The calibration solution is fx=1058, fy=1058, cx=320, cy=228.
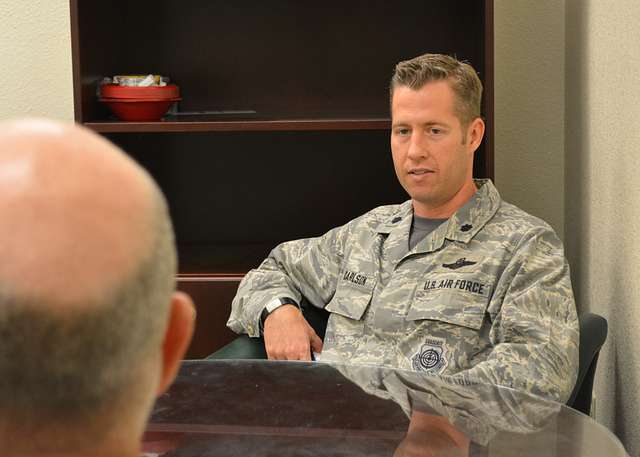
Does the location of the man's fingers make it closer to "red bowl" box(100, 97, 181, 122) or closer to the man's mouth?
the man's mouth

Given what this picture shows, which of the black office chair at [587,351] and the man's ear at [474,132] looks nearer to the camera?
the black office chair at [587,351]

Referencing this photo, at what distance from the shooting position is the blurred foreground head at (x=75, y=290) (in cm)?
54

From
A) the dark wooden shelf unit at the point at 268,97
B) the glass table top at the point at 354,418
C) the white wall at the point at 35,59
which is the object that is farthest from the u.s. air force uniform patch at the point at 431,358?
the white wall at the point at 35,59

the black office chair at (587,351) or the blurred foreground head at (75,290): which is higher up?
the blurred foreground head at (75,290)

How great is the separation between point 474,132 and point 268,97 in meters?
1.02

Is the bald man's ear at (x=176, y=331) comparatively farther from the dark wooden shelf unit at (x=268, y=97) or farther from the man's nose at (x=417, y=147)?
the dark wooden shelf unit at (x=268, y=97)

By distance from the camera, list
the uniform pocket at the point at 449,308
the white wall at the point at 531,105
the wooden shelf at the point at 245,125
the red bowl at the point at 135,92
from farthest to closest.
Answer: the white wall at the point at 531,105 < the red bowl at the point at 135,92 < the wooden shelf at the point at 245,125 < the uniform pocket at the point at 449,308

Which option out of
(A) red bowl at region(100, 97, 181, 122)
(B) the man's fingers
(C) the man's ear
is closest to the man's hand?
(B) the man's fingers

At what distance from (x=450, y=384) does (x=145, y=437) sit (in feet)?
1.93

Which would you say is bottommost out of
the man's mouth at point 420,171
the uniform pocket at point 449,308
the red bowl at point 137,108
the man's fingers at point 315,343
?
the man's fingers at point 315,343

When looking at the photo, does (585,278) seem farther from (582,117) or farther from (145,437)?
(145,437)

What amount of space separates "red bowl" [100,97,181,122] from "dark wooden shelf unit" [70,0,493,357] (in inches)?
2.8

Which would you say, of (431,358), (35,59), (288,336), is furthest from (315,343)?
(35,59)

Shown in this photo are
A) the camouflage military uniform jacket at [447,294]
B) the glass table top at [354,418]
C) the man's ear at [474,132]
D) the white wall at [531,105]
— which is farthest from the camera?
the white wall at [531,105]
